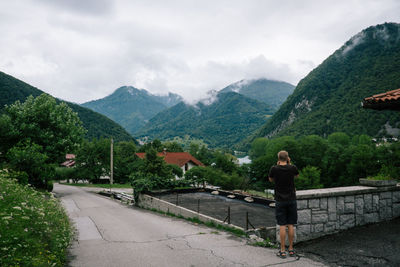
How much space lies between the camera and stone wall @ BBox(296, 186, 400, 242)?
5746 mm

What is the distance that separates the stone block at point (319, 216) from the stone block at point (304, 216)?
0.12 metres

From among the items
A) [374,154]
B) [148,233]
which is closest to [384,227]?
[148,233]

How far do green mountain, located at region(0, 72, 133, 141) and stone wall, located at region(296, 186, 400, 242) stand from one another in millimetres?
83731

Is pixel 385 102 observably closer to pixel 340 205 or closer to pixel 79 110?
pixel 340 205

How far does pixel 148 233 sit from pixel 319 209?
4794 millimetres

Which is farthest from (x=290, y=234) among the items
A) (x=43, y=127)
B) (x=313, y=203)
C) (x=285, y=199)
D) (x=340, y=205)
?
(x=43, y=127)

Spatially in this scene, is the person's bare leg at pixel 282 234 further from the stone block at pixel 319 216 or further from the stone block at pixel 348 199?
the stone block at pixel 348 199

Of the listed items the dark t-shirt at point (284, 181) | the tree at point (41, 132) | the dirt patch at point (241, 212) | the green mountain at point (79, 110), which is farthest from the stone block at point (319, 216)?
the green mountain at point (79, 110)

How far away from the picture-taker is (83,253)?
6102 mm

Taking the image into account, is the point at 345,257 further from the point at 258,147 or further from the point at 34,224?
the point at 258,147

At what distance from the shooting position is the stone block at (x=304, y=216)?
5.68m

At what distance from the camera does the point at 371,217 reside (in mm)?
6375

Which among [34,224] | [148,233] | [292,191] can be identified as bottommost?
[148,233]

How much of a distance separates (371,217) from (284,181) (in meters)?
2.83
